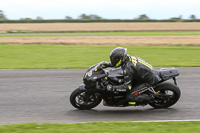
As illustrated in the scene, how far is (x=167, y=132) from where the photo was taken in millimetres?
5699

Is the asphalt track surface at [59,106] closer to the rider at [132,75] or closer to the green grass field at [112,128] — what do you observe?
the rider at [132,75]

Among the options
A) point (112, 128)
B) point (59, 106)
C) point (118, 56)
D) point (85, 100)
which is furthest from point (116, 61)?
point (59, 106)

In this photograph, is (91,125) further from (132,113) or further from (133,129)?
(132,113)

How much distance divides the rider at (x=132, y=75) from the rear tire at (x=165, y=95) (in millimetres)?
204

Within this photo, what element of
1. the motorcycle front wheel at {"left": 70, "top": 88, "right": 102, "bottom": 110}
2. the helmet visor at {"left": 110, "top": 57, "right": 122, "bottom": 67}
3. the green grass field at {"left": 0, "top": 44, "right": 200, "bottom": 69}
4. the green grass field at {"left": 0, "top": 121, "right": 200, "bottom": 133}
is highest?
the helmet visor at {"left": 110, "top": 57, "right": 122, "bottom": 67}

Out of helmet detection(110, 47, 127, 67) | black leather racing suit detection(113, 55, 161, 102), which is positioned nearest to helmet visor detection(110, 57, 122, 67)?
helmet detection(110, 47, 127, 67)

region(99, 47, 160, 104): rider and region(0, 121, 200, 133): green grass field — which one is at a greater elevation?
region(99, 47, 160, 104): rider

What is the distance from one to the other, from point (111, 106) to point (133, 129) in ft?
5.61

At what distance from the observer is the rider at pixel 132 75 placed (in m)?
7.11

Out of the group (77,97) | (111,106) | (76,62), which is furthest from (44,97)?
(76,62)

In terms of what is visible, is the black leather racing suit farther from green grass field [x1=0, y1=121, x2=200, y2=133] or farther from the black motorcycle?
green grass field [x1=0, y1=121, x2=200, y2=133]

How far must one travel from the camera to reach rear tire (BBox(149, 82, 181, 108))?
7.39m

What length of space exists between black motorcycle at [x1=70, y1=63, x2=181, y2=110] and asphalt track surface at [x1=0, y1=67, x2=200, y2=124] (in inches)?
7.3

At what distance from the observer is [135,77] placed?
734cm
